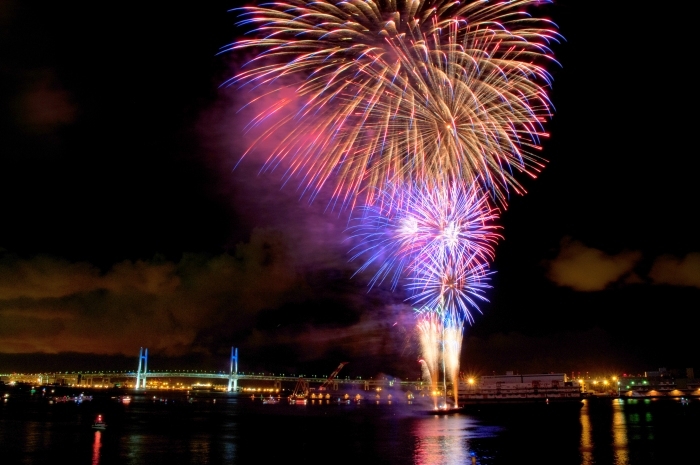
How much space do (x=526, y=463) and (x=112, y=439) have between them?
3054 centimetres

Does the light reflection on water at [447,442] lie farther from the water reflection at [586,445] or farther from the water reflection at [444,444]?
the water reflection at [586,445]

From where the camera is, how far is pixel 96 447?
38812mm

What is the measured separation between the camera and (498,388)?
127 metres

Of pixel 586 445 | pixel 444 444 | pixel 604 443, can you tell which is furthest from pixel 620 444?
pixel 444 444

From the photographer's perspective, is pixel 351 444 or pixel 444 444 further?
pixel 351 444

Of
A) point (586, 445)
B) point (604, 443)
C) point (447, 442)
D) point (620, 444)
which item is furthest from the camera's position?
point (604, 443)

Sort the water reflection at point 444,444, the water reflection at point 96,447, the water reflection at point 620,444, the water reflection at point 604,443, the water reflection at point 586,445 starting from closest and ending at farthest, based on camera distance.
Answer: the water reflection at point 444,444
the water reflection at point 586,445
the water reflection at point 620,444
the water reflection at point 604,443
the water reflection at point 96,447

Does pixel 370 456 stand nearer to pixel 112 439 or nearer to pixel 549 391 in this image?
pixel 112 439

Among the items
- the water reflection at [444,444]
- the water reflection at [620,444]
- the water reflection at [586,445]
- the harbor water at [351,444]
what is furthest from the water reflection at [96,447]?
the water reflection at [620,444]

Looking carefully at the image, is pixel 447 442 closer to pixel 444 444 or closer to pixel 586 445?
pixel 444 444

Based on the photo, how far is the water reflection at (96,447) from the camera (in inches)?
1287

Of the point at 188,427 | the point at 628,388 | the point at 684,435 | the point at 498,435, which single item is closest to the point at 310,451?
the point at 498,435

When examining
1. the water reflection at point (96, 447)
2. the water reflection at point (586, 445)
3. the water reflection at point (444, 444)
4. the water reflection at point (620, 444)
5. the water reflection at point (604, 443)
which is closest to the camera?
the water reflection at point (444, 444)

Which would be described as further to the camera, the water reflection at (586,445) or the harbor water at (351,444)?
the harbor water at (351,444)
